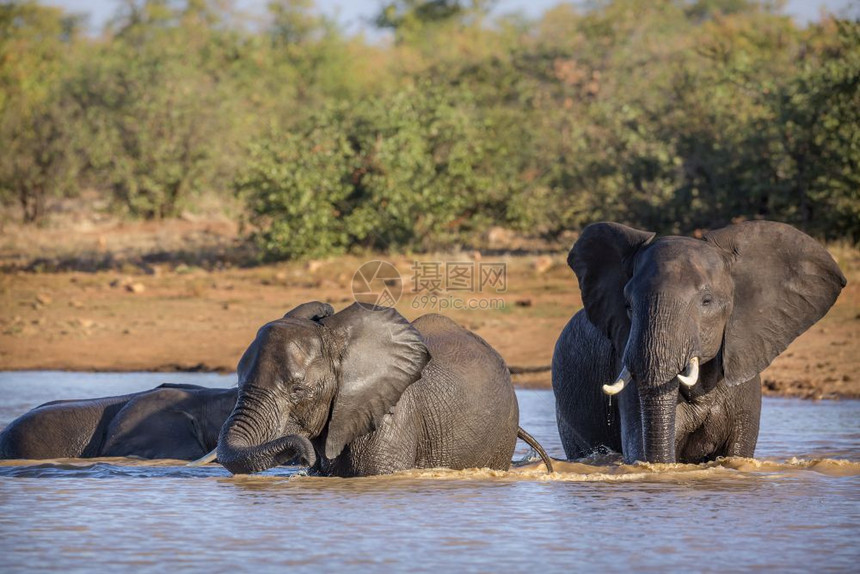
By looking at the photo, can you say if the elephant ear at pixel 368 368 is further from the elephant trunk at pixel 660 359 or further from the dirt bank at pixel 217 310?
the dirt bank at pixel 217 310

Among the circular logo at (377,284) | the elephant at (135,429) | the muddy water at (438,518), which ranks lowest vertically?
the muddy water at (438,518)

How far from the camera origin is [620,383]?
7230 millimetres

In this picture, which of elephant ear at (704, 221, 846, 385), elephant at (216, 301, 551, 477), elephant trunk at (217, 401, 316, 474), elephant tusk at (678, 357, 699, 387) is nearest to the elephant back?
elephant at (216, 301, 551, 477)

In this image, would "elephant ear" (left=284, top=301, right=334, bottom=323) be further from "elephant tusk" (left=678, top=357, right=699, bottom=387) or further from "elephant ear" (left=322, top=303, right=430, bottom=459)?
"elephant tusk" (left=678, top=357, right=699, bottom=387)

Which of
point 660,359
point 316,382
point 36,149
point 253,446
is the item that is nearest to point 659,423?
point 660,359

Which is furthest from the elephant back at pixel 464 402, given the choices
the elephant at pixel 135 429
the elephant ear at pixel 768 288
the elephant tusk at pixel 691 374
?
the elephant at pixel 135 429

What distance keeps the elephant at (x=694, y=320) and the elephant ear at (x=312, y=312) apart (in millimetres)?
1560

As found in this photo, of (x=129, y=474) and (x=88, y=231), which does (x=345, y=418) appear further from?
(x=88, y=231)

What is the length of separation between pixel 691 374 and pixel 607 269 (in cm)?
108

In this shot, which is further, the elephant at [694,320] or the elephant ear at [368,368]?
the elephant at [694,320]

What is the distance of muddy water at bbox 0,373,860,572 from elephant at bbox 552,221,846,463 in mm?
257

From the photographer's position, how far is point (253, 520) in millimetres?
6375

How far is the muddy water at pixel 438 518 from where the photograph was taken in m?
5.64

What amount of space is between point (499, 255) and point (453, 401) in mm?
12439
